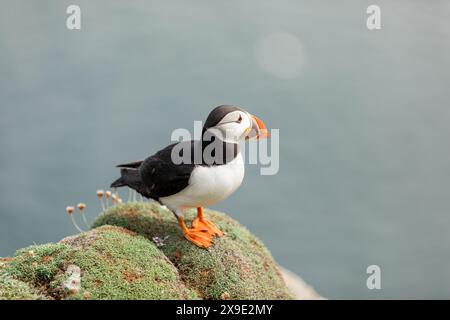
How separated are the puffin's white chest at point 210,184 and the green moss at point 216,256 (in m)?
0.54

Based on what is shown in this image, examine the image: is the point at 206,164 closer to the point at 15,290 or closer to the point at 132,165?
the point at 132,165

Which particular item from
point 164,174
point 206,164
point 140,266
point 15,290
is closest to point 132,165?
point 164,174

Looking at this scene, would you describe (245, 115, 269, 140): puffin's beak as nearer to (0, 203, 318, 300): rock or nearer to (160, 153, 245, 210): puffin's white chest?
(160, 153, 245, 210): puffin's white chest

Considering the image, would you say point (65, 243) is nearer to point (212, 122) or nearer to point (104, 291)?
point (104, 291)

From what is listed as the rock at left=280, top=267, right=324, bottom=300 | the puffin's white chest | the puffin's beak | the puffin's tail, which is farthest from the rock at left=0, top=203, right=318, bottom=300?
the rock at left=280, top=267, right=324, bottom=300

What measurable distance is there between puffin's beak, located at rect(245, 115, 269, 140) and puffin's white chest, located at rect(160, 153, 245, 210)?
225 millimetres

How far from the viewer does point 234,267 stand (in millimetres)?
5430

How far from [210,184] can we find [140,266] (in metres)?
0.94

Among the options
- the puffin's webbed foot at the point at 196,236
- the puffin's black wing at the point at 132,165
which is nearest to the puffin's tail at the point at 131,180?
the puffin's black wing at the point at 132,165

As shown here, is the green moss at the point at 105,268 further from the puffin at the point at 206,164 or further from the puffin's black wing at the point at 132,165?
the puffin's black wing at the point at 132,165

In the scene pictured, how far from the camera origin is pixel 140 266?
485 cm
